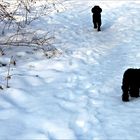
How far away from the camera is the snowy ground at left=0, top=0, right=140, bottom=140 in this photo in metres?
5.83

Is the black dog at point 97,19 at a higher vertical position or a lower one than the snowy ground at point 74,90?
higher

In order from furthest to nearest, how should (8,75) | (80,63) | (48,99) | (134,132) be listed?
1. (80,63)
2. (8,75)
3. (48,99)
4. (134,132)

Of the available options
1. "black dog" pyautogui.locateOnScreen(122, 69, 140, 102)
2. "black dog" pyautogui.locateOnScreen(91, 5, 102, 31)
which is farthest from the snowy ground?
"black dog" pyautogui.locateOnScreen(91, 5, 102, 31)

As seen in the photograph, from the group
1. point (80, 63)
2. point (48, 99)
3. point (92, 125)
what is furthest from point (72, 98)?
point (80, 63)

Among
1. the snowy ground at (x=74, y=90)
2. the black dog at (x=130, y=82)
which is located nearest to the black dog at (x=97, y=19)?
the snowy ground at (x=74, y=90)

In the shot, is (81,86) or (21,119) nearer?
(21,119)

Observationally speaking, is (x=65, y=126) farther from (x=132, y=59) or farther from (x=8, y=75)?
(x=132, y=59)

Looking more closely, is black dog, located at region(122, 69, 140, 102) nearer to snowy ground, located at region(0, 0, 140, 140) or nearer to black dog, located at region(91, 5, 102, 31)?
snowy ground, located at region(0, 0, 140, 140)

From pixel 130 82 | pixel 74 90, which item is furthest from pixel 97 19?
pixel 130 82

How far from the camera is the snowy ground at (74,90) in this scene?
5.83 m

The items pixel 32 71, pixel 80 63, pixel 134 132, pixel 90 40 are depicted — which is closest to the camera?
pixel 134 132

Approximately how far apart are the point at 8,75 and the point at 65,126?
7.11 ft

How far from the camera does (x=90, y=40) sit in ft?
39.2

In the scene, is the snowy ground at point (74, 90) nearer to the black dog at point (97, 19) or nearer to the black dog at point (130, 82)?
the black dog at point (130, 82)
